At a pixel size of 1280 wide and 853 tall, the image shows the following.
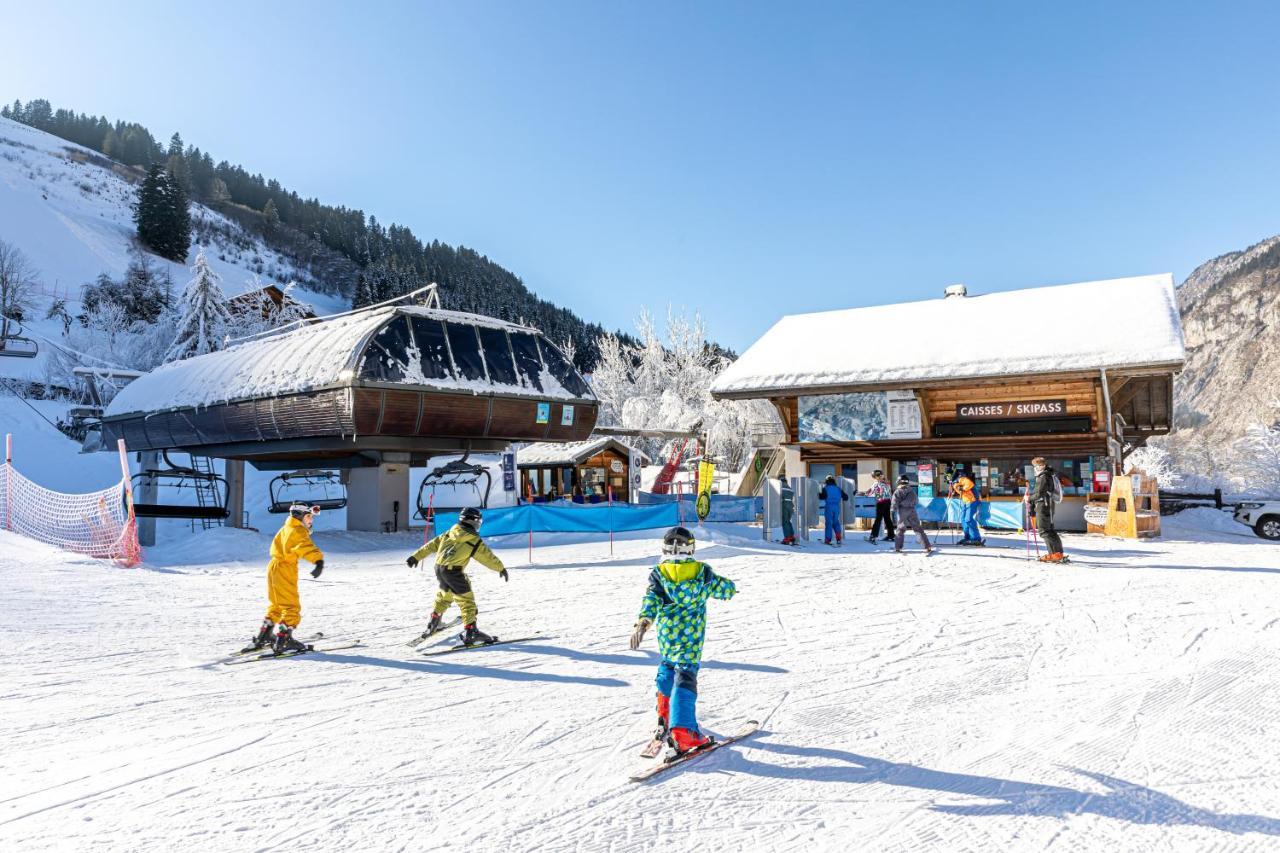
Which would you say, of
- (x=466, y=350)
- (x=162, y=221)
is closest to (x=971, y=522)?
(x=466, y=350)

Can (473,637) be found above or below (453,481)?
below

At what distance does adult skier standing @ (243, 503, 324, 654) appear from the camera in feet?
25.9

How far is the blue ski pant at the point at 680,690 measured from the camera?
15.8 ft

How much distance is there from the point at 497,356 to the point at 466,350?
0.99 meters

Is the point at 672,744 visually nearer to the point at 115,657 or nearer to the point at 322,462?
the point at 115,657

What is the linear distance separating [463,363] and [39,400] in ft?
104

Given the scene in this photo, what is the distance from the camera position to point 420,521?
92.7 ft

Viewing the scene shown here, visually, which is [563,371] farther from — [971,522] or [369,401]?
[971,522]

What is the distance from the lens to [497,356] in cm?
2178

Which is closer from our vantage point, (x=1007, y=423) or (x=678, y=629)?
(x=678, y=629)

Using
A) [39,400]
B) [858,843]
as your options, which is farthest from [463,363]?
[39,400]

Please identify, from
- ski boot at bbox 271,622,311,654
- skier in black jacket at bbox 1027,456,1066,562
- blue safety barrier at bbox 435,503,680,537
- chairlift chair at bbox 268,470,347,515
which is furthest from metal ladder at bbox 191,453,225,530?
skier in black jacket at bbox 1027,456,1066,562

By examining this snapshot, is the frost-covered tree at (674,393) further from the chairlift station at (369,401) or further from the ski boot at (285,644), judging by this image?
the ski boot at (285,644)

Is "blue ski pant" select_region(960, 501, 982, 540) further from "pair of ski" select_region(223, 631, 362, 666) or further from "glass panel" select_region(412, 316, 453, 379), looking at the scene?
"pair of ski" select_region(223, 631, 362, 666)
